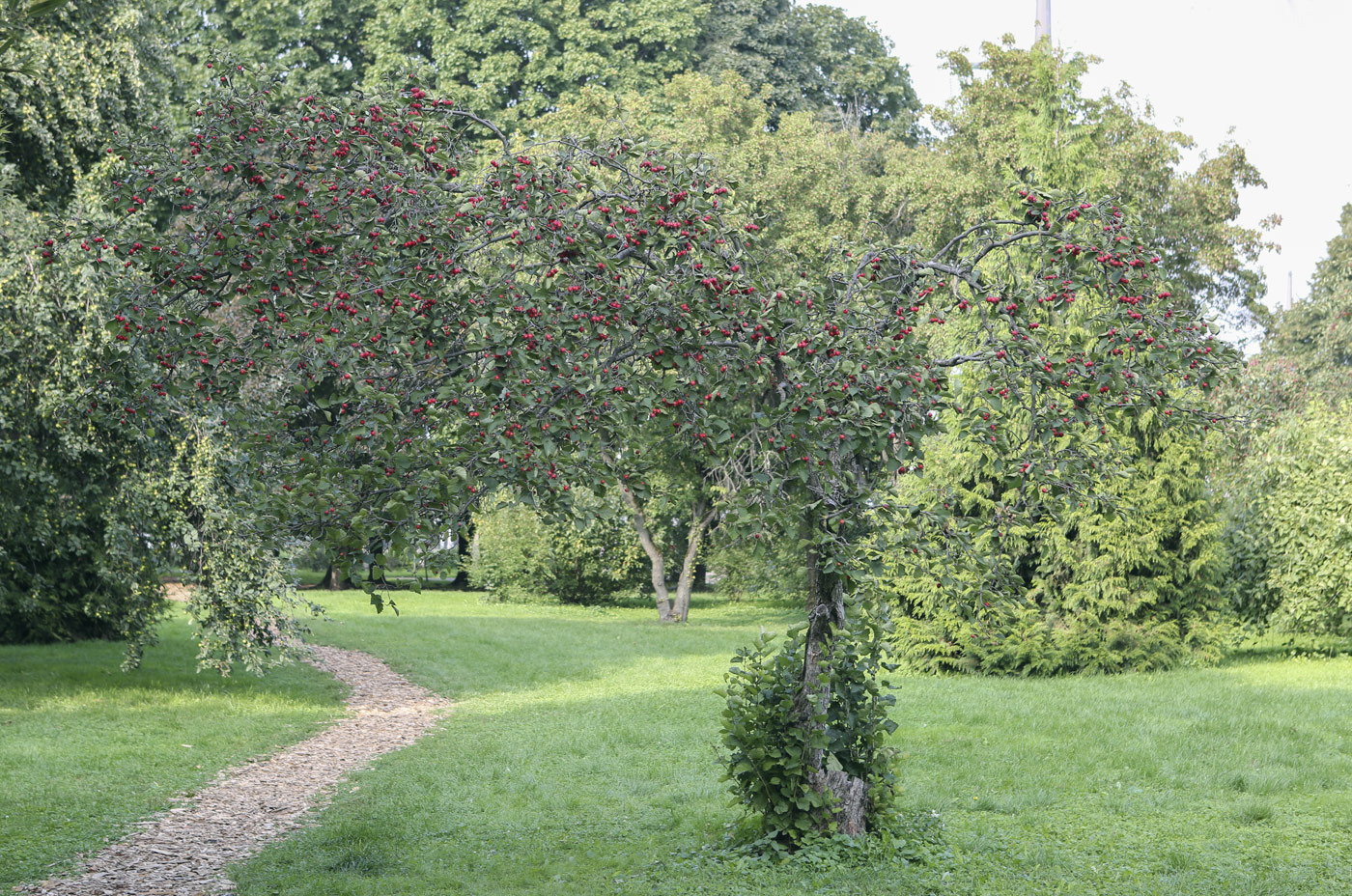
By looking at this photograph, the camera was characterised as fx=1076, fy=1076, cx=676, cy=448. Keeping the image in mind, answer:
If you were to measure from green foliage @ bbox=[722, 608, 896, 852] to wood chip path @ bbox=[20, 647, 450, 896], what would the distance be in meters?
2.99

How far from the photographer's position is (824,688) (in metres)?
5.56

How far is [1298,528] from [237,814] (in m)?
13.8

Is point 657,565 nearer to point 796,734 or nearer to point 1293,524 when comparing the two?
point 1293,524

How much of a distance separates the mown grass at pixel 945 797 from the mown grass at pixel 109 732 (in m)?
1.41

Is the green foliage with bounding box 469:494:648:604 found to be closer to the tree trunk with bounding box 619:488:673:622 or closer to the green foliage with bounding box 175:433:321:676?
the tree trunk with bounding box 619:488:673:622

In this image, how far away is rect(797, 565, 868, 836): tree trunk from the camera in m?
5.71

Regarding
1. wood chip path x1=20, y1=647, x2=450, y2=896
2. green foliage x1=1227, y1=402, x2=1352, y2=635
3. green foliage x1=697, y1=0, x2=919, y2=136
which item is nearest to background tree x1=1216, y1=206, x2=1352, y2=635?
green foliage x1=1227, y1=402, x2=1352, y2=635

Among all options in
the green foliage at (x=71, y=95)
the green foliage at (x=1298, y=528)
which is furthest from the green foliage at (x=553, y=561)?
the green foliage at (x=71, y=95)

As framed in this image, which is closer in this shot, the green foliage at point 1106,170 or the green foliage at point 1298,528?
the green foliage at point 1298,528

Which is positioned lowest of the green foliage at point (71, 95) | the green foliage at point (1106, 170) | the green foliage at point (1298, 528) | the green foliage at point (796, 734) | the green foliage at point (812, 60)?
the green foliage at point (796, 734)

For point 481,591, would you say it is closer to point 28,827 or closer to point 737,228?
point 28,827

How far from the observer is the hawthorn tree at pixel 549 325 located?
4531mm

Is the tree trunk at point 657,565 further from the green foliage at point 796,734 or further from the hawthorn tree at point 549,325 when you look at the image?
the hawthorn tree at point 549,325

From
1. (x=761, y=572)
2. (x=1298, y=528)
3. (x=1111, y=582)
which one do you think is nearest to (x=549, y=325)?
(x=1111, y=582)
